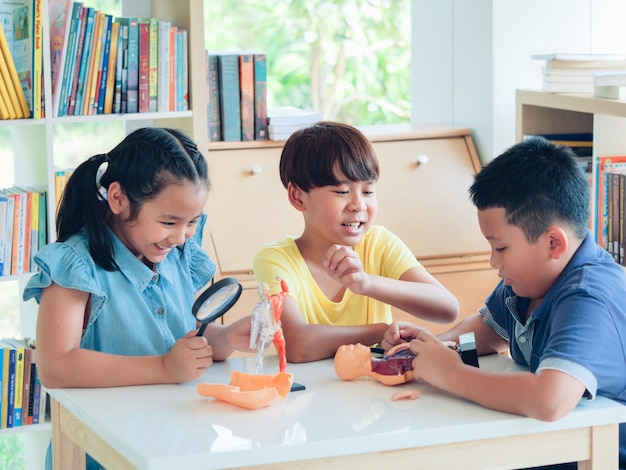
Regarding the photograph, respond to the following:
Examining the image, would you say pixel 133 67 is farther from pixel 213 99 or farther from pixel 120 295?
pixel 120 295

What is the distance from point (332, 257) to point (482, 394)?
1.52 feet

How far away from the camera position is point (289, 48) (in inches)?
251

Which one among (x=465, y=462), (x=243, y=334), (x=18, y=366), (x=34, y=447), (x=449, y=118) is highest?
(x=449, y=118)

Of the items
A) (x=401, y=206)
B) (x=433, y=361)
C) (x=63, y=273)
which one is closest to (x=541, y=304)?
(x=433, y=361)

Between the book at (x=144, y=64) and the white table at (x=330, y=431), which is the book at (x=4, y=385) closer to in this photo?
the book at (x=144, y=64)

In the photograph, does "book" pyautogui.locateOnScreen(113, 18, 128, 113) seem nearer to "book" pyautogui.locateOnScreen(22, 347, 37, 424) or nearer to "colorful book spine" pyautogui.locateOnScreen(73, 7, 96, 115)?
"colorful book spine" pyautogui.locateOnScreen(73, 7, 96, 115)

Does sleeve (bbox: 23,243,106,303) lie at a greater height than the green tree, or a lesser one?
lesser

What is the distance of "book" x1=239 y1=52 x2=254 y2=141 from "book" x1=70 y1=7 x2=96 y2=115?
1.77 ft

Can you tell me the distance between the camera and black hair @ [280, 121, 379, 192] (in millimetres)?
1967

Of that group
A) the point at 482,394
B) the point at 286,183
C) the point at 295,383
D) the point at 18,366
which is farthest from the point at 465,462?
the point at 18,366

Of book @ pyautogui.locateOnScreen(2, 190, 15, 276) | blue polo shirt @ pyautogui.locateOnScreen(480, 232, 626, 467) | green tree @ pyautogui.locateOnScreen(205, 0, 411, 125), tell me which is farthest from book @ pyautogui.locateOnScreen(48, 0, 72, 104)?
green tree @ pyautogui.locateOnScreen(205, 0, 411, 125)

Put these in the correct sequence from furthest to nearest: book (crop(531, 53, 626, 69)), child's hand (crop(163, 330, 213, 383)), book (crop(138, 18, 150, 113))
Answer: book (crop(531, 53, 626, 69)) < book (crop(138, 18, 150, 113)) < child's hand (crop(163, 330, 213, 383))

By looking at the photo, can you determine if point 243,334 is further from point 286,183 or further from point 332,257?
point 286,183

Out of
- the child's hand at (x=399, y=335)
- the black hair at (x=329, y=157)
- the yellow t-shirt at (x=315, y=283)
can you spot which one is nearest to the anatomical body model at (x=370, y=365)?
the child's hand at (x=399, y=335)
